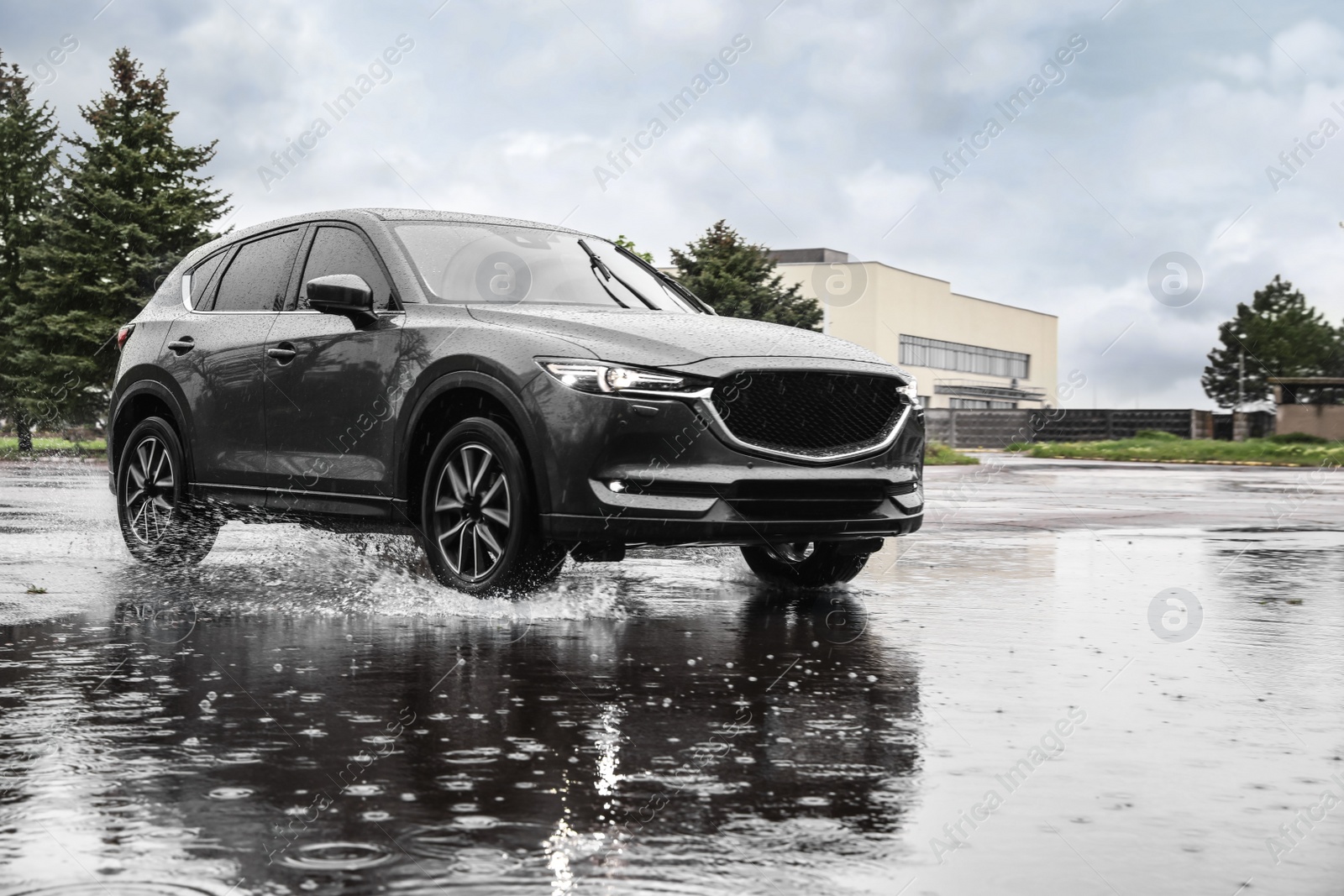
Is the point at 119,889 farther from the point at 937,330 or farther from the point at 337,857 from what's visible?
the point at 937,330

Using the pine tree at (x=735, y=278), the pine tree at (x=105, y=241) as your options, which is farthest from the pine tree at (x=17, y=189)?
the pine tree at (x=735, y=278)

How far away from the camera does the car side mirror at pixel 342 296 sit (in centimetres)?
788

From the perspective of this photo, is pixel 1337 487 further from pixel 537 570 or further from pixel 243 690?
pixel 243 690

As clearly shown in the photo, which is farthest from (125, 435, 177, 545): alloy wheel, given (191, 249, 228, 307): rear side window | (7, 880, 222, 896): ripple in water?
(7, 880, 222, 896): ripple in water

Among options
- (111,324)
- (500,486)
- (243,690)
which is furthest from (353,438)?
(111,324)

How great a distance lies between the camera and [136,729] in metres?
4.70

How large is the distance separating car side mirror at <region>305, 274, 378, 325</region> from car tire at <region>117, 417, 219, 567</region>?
1955mm

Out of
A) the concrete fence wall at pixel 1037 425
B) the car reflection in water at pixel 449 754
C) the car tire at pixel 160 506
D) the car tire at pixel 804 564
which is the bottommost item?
the car reflection in water at pixel 449 754

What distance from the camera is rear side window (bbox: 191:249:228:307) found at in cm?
973

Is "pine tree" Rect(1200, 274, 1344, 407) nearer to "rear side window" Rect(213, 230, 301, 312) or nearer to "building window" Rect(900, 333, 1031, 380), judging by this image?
"building window" Rect(900, 333, 1031, 380)

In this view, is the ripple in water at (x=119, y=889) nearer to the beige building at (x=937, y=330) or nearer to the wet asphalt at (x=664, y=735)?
the wet asphalt at (x=664, y=735)

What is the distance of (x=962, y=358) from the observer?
346 ft

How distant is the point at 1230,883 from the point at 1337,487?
2201 cm

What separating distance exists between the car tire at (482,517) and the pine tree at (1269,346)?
10866 cm
